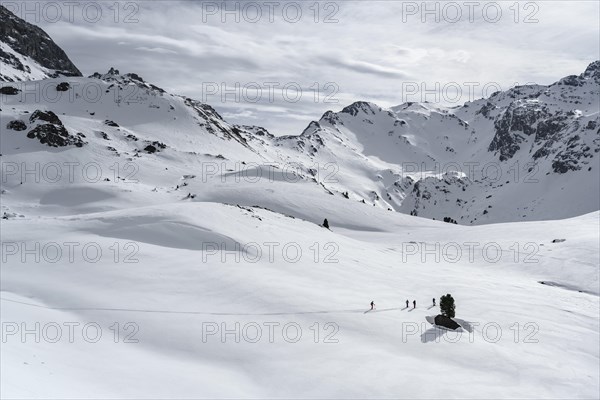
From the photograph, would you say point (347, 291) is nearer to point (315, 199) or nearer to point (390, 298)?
point (390, 298)

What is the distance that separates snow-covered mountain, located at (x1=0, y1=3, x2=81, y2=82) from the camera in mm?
147125

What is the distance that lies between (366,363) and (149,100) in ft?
444

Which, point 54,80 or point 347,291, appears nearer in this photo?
point 347,291

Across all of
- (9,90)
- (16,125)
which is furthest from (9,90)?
(16,125)

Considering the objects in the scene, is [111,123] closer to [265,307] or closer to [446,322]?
[265,307]

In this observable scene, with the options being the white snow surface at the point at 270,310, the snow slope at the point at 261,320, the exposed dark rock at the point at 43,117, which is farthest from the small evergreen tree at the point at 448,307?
the exposed dark rock at the point at 43,117

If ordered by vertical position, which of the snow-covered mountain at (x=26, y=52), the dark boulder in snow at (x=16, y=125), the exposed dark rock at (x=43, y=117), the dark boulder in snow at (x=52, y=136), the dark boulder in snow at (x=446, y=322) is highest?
the snow-covered mountain at (x=26, y=52)

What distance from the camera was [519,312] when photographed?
3384 cm

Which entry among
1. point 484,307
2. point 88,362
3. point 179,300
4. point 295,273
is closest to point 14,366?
point 88,362

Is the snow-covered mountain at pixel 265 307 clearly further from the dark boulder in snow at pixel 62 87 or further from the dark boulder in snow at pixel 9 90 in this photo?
the dark boulder in snow at pixel 62 87

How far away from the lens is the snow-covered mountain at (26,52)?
14712cm

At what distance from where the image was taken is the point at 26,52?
566 feet

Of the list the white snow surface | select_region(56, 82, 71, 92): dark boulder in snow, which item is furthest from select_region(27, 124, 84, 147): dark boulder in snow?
select_region(56, 82, 71, 92): dark boulder in snow

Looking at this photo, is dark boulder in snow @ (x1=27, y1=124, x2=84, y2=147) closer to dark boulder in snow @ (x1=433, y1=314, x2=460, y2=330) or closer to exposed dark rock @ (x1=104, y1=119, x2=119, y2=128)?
exposed dark rock @ (x1=104, y1=119, x2=119, y2=128)
